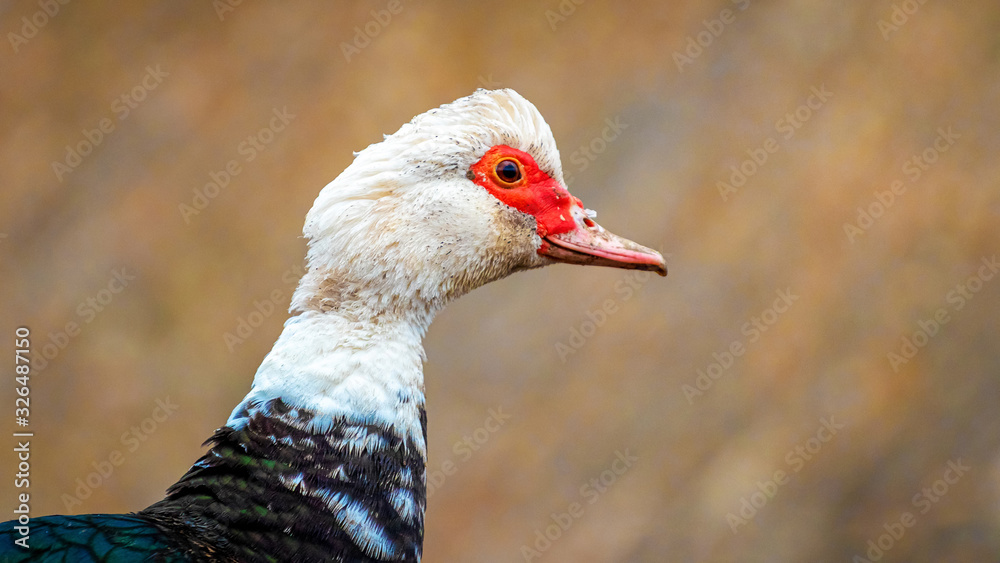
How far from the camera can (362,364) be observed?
222 cm

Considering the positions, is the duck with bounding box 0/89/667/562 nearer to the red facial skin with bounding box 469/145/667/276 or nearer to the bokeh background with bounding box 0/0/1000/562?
the red facial skin with bounding box 469/145/667/276

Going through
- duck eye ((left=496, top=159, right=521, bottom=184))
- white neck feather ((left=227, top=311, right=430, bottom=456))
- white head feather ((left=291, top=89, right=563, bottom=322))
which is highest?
duck eye ((left=496, top=159, right=521, bottom=184))

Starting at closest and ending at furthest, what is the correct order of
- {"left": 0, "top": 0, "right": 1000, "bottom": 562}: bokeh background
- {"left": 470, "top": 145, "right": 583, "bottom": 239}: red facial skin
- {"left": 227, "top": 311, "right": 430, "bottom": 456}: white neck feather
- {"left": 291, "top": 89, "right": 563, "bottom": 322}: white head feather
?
{"left": 227, "top": 311, "right": 430, "bottom": 456}: white neck feather < {"left": 291, "top": 89, "right": 563, "bottom": 322}: white head feather < {"left": 470, "top": 145, "right": 583, "bottom": 239}: red facial skin < {"left": 0, "top": 0, "right": 1000, "bottom": 562}: bokeh background

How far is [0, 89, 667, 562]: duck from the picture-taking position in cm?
207

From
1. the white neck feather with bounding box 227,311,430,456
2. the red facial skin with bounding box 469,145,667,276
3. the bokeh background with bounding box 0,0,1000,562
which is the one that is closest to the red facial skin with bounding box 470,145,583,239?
the red facial skin with bounding box 469,145,667,276

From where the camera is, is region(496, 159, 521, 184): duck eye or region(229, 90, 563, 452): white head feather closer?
region(229, 90, 563, 452): white head feather

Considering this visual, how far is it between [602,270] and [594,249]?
3.41 meters

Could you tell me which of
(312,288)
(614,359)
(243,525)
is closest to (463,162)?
(312,288)

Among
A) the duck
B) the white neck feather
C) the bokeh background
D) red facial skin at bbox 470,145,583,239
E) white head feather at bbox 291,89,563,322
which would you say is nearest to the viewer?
the duck

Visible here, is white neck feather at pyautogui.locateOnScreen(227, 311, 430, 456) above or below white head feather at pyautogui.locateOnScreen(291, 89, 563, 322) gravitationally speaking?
below

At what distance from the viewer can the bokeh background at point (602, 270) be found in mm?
5621

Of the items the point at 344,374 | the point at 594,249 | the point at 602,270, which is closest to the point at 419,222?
the point at 344,374

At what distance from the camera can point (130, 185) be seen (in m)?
5.84

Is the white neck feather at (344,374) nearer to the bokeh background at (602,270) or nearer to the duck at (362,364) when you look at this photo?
the duck at (362,364)
